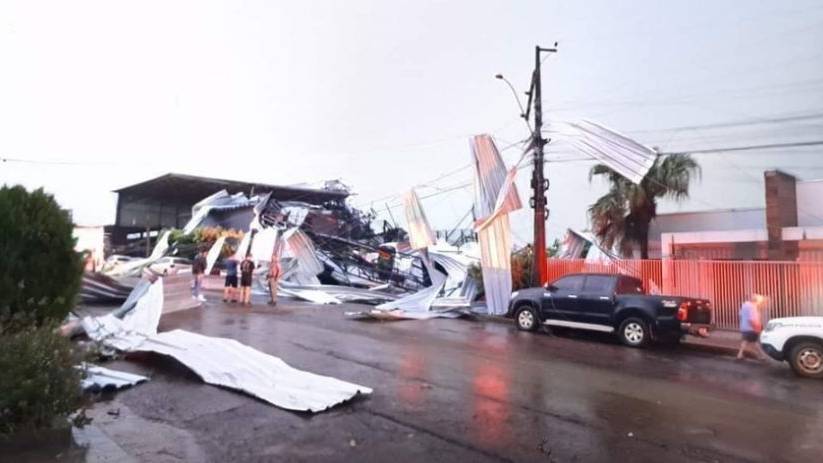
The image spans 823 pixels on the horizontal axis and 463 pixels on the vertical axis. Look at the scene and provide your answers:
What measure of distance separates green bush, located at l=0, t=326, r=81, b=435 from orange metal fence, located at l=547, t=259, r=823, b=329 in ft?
51.1

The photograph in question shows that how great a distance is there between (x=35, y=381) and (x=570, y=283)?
1287 cm

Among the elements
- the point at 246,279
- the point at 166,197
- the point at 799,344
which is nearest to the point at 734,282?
the point at 799,344

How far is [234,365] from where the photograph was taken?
8531 millimetres

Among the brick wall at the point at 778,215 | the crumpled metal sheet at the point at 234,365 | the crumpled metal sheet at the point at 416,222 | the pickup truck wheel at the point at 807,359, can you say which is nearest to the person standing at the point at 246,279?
the crumpled metal sheet at the point at 416,222

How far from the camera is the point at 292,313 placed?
1827 centimetres

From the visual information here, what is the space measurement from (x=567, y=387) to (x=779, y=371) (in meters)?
5.11

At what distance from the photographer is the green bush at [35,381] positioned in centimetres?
467

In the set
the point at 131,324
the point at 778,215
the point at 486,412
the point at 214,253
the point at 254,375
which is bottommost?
the point at 486,412

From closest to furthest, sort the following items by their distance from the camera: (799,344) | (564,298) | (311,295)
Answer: (799,344), (564,298), (311,295)

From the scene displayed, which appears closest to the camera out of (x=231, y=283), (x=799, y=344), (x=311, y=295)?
(x=799, y=344)

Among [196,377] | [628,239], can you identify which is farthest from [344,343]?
A: [628,239]

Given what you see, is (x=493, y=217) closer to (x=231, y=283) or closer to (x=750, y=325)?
(x=750, y=325)

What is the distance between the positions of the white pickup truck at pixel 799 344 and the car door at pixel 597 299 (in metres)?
3.86

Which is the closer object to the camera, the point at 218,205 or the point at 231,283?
the point at 231,283
